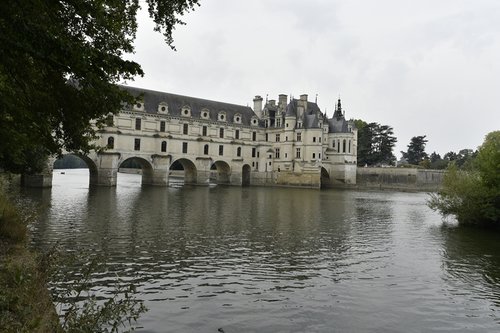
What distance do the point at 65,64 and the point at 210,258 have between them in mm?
7892

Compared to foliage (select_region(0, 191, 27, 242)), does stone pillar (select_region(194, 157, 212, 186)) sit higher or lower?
higher

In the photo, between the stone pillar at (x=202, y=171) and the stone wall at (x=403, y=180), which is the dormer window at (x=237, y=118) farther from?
the stone wall at (x=403, y=180)

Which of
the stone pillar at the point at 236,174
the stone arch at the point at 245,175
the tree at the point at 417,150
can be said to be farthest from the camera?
the tree at the point at 417,150

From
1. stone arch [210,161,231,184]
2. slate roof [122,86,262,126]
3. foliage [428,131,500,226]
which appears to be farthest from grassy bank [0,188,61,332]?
stone arch [210,161,231,184]

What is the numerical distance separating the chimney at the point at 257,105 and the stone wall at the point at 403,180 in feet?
62.4

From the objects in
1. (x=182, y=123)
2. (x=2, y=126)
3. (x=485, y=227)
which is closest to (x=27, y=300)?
(x=2, y=126)

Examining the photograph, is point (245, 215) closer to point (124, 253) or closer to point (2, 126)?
point (124, 253)

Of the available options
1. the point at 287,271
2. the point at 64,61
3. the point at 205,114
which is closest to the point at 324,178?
the point at 205,114

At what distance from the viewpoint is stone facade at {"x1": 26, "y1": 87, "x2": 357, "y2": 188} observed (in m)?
49.4

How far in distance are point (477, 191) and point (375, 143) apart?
60866mm

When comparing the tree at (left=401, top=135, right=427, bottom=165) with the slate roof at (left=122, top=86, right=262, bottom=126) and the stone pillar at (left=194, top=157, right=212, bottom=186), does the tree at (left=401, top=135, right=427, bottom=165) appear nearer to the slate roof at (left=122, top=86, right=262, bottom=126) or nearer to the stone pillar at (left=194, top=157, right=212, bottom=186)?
the slate roof at (left=122, top=86, right=262, bottom=126)

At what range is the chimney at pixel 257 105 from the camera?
65438mm

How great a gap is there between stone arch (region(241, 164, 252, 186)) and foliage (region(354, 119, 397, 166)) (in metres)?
27.2

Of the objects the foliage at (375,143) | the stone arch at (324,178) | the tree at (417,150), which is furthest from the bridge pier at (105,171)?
the tree at (417,150)
